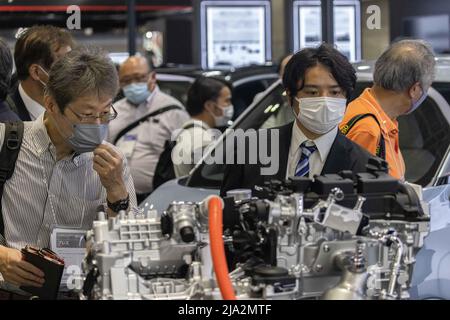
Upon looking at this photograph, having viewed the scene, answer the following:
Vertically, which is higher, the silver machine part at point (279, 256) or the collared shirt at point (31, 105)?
the collared shirt at point (31, 105)

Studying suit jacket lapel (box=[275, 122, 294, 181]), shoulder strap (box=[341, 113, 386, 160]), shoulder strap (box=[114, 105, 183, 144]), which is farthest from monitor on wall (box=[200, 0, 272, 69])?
suit jacket lapel (box=[275, 122, 294, 181])

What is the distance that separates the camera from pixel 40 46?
5.12 metres

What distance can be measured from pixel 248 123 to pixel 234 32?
24.5ft

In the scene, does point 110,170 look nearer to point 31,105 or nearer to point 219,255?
point 219,255

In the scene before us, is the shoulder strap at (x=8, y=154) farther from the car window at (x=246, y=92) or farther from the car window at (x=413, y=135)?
the car window at (x=246, y=92)

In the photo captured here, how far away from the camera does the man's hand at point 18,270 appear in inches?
143

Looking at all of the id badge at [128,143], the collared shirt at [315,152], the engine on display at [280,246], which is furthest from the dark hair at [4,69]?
the id badge at [128,143]

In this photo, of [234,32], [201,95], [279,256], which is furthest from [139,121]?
[234,32]

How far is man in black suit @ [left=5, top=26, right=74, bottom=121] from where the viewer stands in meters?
5.12

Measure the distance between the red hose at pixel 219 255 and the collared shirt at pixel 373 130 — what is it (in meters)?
1.77

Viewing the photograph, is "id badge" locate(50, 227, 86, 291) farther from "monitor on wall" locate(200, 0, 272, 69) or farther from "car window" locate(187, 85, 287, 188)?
"monitor on wall" locate(200, 0, 272, 69)

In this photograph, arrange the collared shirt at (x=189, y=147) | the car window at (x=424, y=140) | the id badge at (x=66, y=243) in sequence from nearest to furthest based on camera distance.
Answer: the id badge at (x=66, y=243)
the car window at (x=424, y=140)
the collared shirt at (x=189, y=147)
